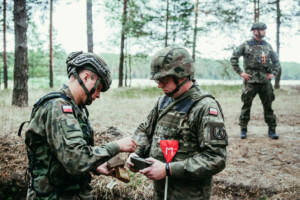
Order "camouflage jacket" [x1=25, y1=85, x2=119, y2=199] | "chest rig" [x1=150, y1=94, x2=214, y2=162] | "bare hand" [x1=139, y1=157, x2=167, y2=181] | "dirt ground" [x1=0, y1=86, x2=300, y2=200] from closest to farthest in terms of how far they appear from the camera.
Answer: "camouflage jacket" [x1=25, y1=85, x2=119, y2=199] → "bare hand" [x1=139, y1=157, x2=167, y2=181] → "chest rig" [x1=150, y1=94, x2=214, y2=162] → "dirt ground" [x1=0, y1=86, x2=300, y2=200]

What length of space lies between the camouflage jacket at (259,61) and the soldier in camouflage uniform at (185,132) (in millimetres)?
4354

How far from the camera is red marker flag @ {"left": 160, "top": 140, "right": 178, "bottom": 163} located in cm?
216

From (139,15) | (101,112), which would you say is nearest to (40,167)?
(101,112)

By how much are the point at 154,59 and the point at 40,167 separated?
1.42 meters

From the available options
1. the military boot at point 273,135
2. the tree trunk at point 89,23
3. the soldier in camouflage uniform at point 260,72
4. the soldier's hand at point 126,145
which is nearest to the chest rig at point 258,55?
the soldier in camouflage uniform at point 260,72

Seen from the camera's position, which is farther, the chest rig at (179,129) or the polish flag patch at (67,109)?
the chest rig at (179,129)

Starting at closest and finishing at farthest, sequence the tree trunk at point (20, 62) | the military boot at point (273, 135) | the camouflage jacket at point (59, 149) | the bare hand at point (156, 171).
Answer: the camouflage jacket at point (59, 149) < the bare hand at point (156, 171) < the military boot at point (273, 135) < the tree trunk at point (20, 62)

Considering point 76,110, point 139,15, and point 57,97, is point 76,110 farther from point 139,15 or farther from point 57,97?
point 139,15

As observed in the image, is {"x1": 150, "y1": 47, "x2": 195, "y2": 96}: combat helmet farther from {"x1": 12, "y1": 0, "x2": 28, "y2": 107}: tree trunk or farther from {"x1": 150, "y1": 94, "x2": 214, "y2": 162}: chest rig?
{"x1": 12, "y1": 0, "x2": 28, "y2": 107}: tree trunk

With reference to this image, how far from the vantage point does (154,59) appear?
7.77 ft

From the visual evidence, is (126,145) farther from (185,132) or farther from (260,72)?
(260,72)

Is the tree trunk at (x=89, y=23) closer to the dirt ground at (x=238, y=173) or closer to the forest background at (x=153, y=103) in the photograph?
the forest background at (x=153, y=103)

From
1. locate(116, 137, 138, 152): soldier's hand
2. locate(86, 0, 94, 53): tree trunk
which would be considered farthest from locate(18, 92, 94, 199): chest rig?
locate(86, 0, 94, 53): tree trunk

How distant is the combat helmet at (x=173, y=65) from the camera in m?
2.27
